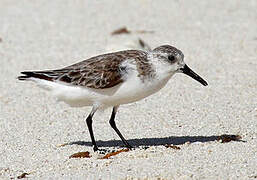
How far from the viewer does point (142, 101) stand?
9.27 m

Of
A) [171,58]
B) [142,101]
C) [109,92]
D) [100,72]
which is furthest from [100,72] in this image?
[142,101]

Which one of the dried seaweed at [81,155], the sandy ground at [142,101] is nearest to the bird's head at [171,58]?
the sandy ground at [142,101]

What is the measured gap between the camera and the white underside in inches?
273

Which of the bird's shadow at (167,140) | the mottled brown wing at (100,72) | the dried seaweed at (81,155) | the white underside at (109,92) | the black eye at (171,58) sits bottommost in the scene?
the bird's shadow at (167,140)

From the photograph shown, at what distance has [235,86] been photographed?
381 inches

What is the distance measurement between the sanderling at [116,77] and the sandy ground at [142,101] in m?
0.64

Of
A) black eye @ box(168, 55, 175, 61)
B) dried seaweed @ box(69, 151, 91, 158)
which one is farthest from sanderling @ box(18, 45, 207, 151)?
dried seaweed @ box(69, 151, 91, 158)

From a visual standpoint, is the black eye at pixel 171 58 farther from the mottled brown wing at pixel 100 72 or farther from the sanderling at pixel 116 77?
the mottled brown wing at pixel 100 72

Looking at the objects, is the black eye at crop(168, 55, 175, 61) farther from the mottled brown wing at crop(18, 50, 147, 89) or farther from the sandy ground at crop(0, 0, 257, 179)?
the sandy ground at crop(0, 0, 257, 179)

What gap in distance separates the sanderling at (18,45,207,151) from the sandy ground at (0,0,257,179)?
2.10 feet

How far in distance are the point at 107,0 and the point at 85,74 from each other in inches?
330

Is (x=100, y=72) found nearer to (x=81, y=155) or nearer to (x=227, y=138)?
(x=81, y=155)

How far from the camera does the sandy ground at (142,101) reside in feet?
21.7

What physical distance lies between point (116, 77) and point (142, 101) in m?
2.35
